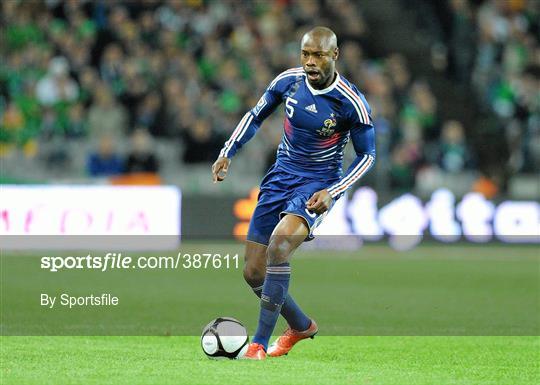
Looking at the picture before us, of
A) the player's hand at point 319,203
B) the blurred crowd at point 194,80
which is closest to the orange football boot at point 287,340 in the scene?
the player's hand at point 319,203

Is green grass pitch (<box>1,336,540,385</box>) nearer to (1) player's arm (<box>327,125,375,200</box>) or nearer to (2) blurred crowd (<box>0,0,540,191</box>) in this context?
(1) player's arm (<box>327,125,375,200</box>)

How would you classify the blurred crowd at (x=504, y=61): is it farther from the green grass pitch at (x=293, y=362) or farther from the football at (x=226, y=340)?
the football at (x=226, y=340)

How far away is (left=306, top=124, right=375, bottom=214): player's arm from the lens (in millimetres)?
8422

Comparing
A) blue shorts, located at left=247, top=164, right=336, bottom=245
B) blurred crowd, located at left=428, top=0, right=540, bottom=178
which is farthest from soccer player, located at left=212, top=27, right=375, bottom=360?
blurred crowd, located at left=428, top=0, right=540, bottom=178

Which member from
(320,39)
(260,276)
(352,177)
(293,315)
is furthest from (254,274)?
(320,39)

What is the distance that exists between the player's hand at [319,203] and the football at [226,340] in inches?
36.6

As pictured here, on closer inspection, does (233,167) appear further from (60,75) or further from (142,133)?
(60,75)

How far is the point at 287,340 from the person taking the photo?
8930 millimetres

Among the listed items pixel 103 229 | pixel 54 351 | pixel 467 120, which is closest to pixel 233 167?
pixel 103 229

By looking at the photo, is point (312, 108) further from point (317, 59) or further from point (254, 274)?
point (254, 274)

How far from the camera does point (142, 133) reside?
65.6 feet

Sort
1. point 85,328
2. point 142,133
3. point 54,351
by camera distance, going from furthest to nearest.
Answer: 1. point 142,133
2. point 85,328
3. point 54,351

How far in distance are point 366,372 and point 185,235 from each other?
469 inches

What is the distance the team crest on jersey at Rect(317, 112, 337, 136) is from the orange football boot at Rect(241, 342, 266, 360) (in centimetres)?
155
